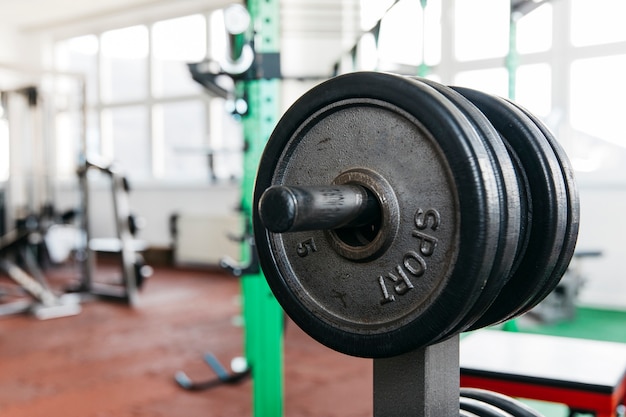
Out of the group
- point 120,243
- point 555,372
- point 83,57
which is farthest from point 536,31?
point 83,57

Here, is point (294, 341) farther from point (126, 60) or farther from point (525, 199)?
point (126, 60)

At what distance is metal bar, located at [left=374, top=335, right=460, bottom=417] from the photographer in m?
0.64

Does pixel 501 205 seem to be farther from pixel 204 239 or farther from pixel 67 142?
pixel 67 142

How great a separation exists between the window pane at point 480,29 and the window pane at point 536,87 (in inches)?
8.2

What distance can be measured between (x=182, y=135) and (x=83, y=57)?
5.52 feet

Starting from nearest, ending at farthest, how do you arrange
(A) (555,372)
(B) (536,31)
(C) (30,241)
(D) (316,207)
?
(D) (316,207)
(A) (555,372)
(B) (536,31)
(C) (30,241)

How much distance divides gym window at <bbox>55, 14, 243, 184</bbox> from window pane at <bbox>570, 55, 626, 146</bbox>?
2.65 m

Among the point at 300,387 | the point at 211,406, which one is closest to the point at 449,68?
the point at 300,387

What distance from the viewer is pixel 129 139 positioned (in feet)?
19.9

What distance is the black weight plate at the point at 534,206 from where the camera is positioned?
0.64 m

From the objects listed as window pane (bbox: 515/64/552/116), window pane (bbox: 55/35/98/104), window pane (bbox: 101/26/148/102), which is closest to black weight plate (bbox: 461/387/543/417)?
window pane (bbox: 515/64/552/116)

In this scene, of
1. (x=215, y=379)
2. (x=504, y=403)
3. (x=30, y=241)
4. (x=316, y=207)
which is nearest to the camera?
(x=316, y=207)

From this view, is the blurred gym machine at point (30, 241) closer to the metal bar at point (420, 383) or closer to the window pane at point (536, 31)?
the window pane at point (536, 31)

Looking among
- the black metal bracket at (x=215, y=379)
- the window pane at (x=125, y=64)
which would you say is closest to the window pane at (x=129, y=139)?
the window pane at (x=125, y=64)
